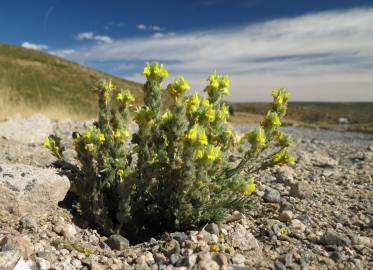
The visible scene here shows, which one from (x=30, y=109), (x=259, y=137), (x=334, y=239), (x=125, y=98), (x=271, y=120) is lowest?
(x=334, y=239)

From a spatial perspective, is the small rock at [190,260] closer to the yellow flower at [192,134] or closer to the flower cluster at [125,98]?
the yellow flower at [192,134]

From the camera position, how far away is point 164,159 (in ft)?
11.8

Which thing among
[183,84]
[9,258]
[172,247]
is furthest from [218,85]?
[9,258]

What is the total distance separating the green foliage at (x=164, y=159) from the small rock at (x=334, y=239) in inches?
27.7

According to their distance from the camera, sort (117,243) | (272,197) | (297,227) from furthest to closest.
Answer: (272,197) < (297,227) < (117,243)

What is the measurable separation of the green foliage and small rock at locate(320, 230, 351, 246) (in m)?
0.70

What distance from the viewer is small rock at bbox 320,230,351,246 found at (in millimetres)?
3506

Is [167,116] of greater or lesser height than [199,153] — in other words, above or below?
above

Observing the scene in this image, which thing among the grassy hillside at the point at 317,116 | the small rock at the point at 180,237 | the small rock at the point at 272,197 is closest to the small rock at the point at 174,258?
the small rock at the point at 180,237

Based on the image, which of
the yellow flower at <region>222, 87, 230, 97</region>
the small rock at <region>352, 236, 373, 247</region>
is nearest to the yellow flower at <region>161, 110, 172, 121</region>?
the yellow flower at <region>222, 87, 230, 97</region>

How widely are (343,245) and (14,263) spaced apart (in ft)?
8.24

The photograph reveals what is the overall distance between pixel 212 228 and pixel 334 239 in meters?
1.01

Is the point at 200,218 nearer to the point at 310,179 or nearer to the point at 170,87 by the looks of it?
the point at 170,87

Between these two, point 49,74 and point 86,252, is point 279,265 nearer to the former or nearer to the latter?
point 86,252
